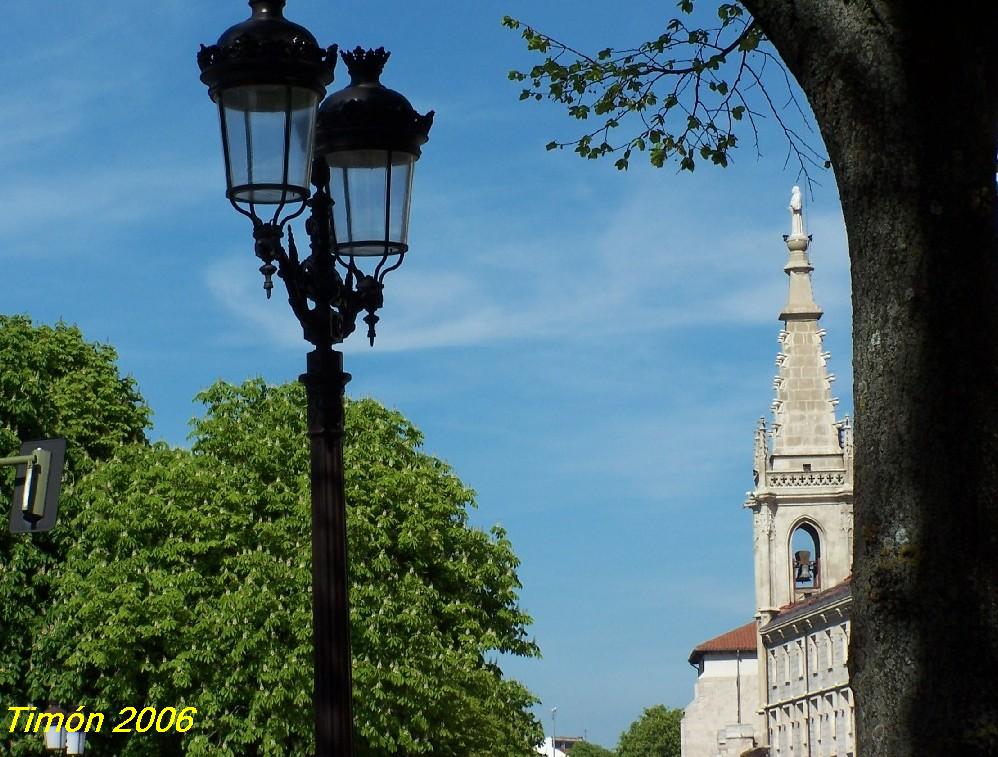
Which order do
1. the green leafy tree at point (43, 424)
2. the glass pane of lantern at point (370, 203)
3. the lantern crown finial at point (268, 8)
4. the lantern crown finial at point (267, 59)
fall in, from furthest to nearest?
the green leafy tree at point (43, 424) < the glass pane of lantern at point (370, 203) < the lantern crown finial at point (268, 8) < the lantern crown finial at point (267, 59)

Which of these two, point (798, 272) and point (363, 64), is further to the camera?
point (798, 272)

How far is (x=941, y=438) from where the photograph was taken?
7465 mm

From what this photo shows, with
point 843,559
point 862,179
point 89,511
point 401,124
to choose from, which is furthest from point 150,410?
point 843,559

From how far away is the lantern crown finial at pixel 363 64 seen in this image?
11062mm

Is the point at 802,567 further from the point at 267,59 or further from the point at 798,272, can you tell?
the point at 267,59

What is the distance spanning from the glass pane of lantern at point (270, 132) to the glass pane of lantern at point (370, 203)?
27.3 inches

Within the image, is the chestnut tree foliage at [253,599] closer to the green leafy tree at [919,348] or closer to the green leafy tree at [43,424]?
the green leafy tree at [43,424]

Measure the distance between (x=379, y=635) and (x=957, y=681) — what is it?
1520 inches

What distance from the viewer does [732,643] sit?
15988cm

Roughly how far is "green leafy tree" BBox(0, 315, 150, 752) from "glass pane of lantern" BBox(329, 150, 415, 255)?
3727 cm

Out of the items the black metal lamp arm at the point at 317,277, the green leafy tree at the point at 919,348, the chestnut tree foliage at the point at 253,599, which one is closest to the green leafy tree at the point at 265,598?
the chestnut tree foliage at the point at 253,599

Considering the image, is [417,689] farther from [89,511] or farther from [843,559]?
[843,559]

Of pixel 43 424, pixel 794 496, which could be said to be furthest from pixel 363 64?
pixel 794 496

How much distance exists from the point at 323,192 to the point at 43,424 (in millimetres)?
40602
